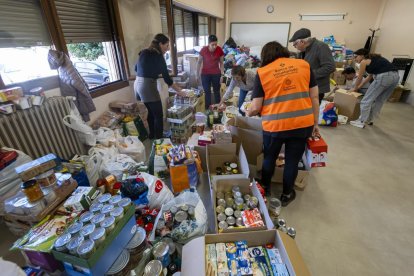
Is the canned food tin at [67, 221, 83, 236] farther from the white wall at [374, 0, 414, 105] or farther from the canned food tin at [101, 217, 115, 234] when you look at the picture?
the white wall at [374, 0, 414, 105]

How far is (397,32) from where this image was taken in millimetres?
5559

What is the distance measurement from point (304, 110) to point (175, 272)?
129 centimetres

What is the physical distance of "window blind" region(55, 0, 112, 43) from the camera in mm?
2160

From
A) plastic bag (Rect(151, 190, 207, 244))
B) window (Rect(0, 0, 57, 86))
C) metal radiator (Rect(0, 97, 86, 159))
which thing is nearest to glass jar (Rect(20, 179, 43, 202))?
metal radiator (Rect(0, 97, 86, 159))

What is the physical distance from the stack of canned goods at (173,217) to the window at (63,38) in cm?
171

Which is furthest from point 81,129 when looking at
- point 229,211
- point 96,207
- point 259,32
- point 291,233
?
point 259,32

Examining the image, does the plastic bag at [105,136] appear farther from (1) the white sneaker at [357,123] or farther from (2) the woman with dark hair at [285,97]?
(1) the white sneaker at [357,123]

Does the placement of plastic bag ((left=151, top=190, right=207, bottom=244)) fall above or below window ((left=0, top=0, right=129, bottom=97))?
below

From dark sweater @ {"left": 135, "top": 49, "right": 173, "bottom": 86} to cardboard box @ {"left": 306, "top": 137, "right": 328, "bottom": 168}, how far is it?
6.00 ft

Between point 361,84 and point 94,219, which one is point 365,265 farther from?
point 361,84

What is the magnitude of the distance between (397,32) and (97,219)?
7.86 meters

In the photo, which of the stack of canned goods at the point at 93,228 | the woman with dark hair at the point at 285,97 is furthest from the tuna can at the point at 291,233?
the stack of canned goods at the point at 93,228

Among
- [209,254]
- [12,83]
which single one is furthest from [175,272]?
[12,83]

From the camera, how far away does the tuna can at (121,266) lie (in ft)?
3.43
